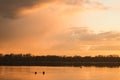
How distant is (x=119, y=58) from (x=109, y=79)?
428ft

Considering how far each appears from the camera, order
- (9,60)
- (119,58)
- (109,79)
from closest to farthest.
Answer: (109,79), (9,60), (119,58)

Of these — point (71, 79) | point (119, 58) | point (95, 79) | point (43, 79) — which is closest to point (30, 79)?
point (43, 79)

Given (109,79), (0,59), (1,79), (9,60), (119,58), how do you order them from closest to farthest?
(1,79) → (109,79) → (0,59) → (9,60) → (119,58)

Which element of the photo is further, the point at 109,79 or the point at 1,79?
the point at 109,79

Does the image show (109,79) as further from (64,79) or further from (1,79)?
(1,79)

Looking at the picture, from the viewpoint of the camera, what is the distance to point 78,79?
6262cm

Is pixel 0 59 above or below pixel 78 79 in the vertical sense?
above

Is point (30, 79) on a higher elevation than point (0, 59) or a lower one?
lower

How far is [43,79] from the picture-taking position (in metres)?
61.8

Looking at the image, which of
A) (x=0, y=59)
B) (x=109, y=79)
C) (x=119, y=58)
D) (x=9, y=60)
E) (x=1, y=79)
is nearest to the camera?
(x=1, y=79)

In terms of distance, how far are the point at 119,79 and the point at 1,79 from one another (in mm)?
18430

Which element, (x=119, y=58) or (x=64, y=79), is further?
(x=119, y=58)

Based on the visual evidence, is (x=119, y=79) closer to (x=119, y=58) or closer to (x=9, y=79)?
(x=9, y=79)

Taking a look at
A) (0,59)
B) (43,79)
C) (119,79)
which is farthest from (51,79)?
(0,59)
